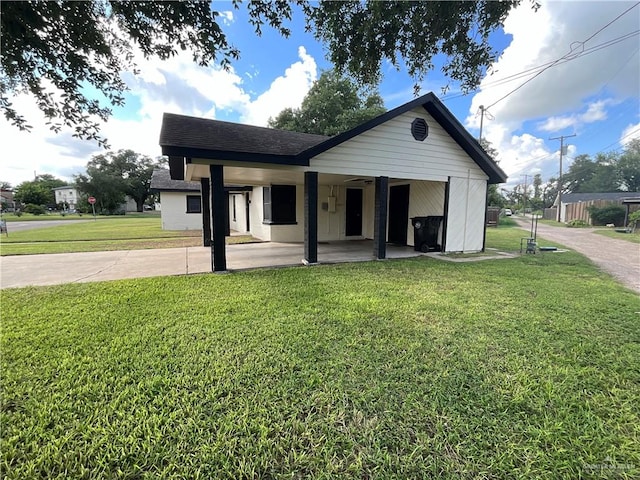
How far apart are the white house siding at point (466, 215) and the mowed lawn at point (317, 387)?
4.78m

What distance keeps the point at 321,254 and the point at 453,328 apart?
17.7 ft

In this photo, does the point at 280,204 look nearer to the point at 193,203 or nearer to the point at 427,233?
the point at 427,233

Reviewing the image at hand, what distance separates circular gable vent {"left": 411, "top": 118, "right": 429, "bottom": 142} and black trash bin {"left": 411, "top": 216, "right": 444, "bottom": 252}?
261 cm

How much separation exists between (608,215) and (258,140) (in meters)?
31.6

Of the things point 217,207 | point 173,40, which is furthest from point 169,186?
point 173,40

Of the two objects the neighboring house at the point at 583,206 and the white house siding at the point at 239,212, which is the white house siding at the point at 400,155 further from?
the neighboring house at the point at 583,206

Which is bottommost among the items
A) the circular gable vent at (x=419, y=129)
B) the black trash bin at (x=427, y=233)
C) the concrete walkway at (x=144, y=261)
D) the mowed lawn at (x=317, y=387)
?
the mowed lawn at (x=317, y=387)

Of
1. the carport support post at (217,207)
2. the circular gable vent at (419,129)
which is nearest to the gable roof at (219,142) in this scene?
the carport support post at (217,207)

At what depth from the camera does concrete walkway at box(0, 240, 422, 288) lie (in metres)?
5.77

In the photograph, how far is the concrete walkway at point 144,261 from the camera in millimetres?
5768

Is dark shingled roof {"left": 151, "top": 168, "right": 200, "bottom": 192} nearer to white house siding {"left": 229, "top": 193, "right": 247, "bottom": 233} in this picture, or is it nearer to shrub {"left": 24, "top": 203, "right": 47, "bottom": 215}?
white house siding {"left": 229, "top": 193, "right": 247, "bottom": 233}

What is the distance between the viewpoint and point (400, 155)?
25.3 feet

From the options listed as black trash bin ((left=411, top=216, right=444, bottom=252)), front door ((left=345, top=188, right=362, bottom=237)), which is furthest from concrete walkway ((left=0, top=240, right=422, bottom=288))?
front door ((left=345, top=188, right=362, bottom=237))

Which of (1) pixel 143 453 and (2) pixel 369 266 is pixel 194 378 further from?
(2) pixel 369 266
